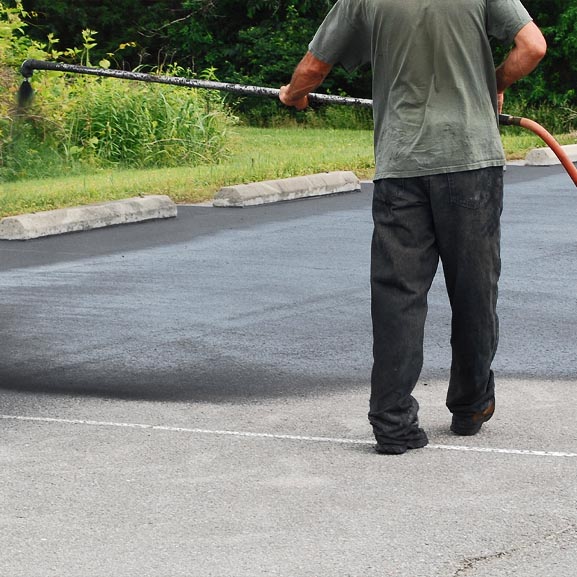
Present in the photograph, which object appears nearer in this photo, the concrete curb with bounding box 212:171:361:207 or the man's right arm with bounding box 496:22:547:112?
the man's right arm with bounding box 496:22:547:112

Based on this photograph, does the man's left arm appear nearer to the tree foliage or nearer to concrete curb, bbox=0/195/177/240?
concrete curb, bbox=0/195/177/240

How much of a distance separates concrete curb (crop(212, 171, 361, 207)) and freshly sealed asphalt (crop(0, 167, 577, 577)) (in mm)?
3634

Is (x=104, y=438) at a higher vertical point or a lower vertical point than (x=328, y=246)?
higher

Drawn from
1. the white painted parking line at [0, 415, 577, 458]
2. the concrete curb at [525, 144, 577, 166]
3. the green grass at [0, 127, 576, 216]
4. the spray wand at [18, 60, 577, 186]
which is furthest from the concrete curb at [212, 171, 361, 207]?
the white painted parking line at [0, 415, 577, 458]

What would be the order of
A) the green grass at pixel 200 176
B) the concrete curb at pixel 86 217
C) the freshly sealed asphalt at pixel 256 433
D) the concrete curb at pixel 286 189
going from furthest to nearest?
the concrete curb at pixel 286 189 < the green grass at pixel 200 176 < the concrete curb at pixel 86 217 < the freshly sealed asphalt at pixel 256 433

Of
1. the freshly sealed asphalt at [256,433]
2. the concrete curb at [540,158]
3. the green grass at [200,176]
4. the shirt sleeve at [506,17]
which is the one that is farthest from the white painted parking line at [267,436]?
the concrete curb at [540,158]

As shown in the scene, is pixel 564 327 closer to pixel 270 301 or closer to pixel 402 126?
pixel 270 301

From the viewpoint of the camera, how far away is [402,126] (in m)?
5.39

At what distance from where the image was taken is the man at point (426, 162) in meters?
5.31

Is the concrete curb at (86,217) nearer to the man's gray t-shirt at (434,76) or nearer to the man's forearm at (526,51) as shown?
the man's gray t-shirt at (434,76)

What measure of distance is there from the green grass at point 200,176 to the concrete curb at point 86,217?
2.07ft

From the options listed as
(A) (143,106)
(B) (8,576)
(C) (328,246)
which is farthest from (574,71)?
(B) (8,576)

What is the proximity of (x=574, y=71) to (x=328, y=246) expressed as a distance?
22896mm

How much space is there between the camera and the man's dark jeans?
5.41 m
